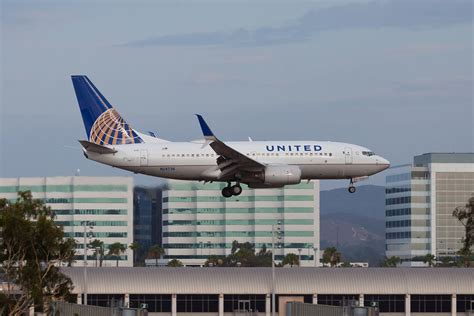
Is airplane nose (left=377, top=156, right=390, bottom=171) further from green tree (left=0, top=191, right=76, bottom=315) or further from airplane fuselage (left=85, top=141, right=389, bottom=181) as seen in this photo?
green tree (left=0, top=191, right=76, bottom=315)

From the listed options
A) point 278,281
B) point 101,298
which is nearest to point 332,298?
point 278,281

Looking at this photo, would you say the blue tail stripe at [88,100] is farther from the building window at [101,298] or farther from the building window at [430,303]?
the building window at [430,303]

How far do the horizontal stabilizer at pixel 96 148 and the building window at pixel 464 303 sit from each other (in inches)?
1661

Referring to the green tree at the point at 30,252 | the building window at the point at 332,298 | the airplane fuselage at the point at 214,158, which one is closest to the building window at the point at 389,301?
the building window at the point at 332,298

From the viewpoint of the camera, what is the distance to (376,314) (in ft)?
246

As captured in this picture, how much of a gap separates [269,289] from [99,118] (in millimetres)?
26629

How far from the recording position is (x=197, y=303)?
123375 mm

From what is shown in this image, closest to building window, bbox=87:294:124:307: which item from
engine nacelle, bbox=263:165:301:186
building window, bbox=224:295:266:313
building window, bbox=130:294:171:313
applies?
building window, bbox=130:294:171:313

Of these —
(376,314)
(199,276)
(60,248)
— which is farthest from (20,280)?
(199,276)

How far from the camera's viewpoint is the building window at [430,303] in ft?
406

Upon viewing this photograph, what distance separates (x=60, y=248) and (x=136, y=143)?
17921mm

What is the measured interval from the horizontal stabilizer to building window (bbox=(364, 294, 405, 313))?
3578 cm

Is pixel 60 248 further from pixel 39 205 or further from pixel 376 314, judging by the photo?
pixel 376 314

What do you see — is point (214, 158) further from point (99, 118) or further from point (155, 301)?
point (155, 301)
